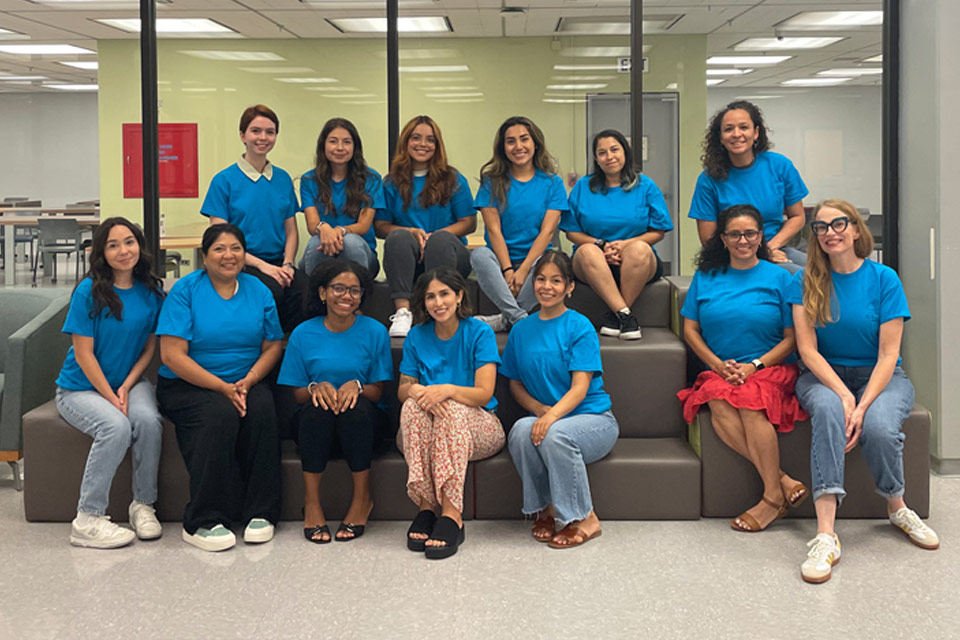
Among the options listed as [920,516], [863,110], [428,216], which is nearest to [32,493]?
[428,216]

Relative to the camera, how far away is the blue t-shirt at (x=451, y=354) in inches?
142

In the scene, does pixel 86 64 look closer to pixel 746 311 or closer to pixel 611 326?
pixel 611 326

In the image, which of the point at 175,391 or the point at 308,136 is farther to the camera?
the point at 308,136

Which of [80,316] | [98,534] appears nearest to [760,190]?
[80,316]

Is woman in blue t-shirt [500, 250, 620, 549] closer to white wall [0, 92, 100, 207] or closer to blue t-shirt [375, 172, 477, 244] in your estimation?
blue t-shirt [375, 172, 477, 244]

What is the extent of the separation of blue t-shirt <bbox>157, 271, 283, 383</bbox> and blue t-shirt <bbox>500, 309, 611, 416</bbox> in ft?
3.53

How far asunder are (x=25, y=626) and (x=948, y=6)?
442 centimetres

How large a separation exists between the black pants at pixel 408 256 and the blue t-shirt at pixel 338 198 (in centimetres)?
20

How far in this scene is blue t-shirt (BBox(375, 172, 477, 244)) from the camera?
181 inches

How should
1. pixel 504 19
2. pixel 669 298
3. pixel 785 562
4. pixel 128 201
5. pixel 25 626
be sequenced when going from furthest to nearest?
1. pixel 504 19
2. pixel 128 201
3. pixel 669 298
4. pixel 785 562
5. pixel 25 626

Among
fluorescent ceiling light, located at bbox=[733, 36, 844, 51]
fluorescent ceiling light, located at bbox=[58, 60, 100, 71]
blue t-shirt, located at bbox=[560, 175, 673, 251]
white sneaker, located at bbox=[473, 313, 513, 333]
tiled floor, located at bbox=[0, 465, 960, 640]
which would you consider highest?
fluorescent ceiling light, located at bbox=[733, 36, 844, 51]

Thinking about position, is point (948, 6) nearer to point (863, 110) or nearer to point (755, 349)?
point (863, 110)

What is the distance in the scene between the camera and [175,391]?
12.1 ft

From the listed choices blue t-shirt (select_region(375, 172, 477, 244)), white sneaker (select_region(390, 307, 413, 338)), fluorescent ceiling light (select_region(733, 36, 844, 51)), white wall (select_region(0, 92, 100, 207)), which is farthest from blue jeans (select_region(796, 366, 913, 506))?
white wall (select_region(0, 92, 100, 207))
